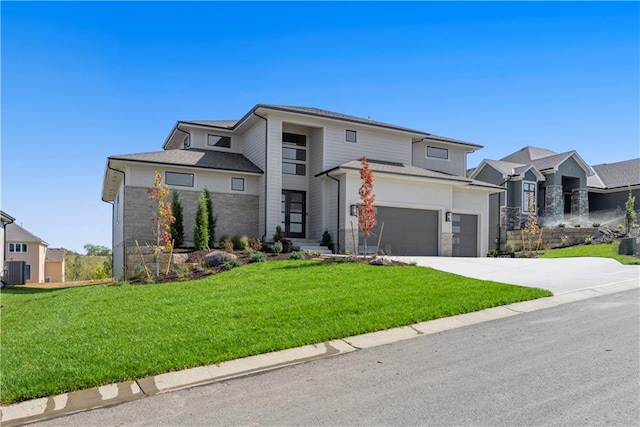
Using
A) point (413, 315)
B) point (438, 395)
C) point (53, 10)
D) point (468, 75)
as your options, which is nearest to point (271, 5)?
point (53, 10)

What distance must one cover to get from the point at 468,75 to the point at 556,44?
297cm

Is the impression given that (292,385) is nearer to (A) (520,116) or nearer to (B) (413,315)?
(B) (413,315)

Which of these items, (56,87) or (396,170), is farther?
(396,170)

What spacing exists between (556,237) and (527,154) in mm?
10205

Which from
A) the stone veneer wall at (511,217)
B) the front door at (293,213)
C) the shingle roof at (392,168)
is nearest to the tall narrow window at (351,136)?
the shingle roof at (392,168)

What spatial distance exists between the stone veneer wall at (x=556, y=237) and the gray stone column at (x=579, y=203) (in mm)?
6103

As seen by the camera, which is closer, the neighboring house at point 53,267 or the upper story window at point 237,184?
the upper story window at point 237,184

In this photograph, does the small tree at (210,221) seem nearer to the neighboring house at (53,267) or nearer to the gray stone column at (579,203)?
the gray stone column at (579,203)

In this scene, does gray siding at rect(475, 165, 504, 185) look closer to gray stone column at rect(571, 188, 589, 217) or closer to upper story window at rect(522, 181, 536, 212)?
upper story window at rect(522, 181, 536, 212)

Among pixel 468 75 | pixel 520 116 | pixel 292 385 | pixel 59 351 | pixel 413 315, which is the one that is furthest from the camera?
pixel 520 116

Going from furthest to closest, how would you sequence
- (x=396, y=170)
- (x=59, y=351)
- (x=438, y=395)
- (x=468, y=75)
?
(x=396, y=170) → (x=468, y=75) → (x=59, y=351) → (x=438, y=395)

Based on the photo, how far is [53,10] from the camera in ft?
29.9

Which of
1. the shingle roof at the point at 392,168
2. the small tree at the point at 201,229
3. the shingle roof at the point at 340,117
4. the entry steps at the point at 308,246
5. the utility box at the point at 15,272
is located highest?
the shingle roof at the point at 340,117

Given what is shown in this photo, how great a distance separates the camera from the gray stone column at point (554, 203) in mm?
27828
